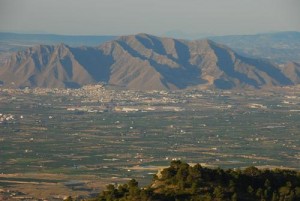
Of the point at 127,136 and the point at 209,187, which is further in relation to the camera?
the point at 127,136

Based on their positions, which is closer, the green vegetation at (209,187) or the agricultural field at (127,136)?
the green vegetation at (209,187)

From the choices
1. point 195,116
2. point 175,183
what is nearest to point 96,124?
point 195,116

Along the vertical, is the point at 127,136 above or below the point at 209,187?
above

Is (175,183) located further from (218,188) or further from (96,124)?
(96,124)

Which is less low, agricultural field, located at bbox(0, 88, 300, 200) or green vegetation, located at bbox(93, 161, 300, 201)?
agricultural field, located at bbox(0, 88, 300, 200)

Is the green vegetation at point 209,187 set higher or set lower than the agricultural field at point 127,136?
lower
